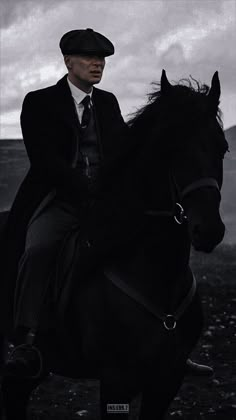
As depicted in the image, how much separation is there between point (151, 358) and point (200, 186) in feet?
4.65

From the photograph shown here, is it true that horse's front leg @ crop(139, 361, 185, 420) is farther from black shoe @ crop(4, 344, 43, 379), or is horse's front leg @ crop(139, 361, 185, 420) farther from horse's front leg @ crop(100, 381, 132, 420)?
black shoe @ crop(4, 344, 43, 379)

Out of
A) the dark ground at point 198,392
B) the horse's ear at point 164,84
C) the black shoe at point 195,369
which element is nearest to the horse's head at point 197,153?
the horse's ear at point 164,84

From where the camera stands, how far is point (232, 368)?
985 cm

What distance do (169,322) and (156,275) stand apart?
36cm

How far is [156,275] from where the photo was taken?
194 inches

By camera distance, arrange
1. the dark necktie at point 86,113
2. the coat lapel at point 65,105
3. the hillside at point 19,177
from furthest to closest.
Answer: the hillside at point 19,177, the dark necktie at point 86,113, the coat lapel at point 65,105

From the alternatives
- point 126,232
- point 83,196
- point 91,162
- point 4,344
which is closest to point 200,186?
point 126,232

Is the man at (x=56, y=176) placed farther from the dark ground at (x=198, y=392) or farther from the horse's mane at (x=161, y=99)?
the dark ground at (x=198, y=392)

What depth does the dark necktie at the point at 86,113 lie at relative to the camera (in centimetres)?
575

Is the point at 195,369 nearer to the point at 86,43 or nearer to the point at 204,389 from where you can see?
the point at 86,43

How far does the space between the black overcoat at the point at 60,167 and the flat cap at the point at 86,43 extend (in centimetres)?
34

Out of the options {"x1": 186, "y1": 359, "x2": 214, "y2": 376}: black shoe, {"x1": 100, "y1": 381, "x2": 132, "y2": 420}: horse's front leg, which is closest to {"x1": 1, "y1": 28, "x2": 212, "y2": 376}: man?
{"x1": 100, "y1": 381, "x2": 132, "y2": 420}: horse's front leg

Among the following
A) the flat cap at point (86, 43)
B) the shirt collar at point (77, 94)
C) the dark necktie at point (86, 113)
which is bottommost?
the dark necktie at point (86, 113)

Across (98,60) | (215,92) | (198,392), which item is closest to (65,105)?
(98,60)
